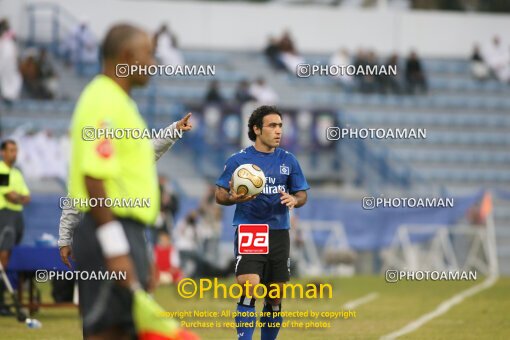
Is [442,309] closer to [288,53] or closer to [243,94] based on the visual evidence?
[243,94]

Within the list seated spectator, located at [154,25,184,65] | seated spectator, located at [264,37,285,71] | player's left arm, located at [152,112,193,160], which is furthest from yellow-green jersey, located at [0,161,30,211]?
seated spectator, located at [264,37,285,71]

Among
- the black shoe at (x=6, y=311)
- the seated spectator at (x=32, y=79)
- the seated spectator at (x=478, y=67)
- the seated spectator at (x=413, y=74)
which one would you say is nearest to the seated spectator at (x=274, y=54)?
the seated spectator at (x=413, y=74)

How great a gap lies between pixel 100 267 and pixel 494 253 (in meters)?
22.4

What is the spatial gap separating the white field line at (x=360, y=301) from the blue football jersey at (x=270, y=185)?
7.19m

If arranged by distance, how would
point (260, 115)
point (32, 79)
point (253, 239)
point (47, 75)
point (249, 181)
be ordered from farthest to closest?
point (47, 75) → point (32, 79) → point (260, 115) → point (253, 239) → point (249, 181)

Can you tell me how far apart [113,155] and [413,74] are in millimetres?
29029

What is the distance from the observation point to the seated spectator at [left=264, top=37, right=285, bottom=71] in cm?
3441

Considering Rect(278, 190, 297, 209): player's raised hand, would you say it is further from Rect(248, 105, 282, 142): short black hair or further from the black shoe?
the black shoe

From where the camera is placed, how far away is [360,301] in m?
18.8

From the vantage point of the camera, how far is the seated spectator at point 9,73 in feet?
96.7

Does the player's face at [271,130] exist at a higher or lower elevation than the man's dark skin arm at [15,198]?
higher

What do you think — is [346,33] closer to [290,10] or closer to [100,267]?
[290,10]

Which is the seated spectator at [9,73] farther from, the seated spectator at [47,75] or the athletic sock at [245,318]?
the athletic sock at [245,318]

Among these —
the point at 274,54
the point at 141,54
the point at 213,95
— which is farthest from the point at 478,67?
the point at 141,54
